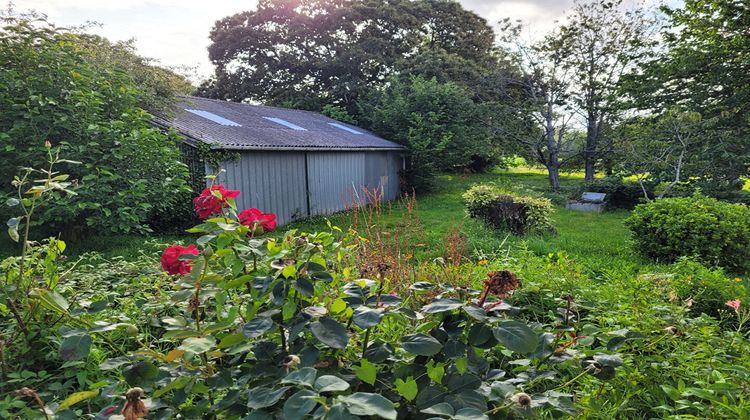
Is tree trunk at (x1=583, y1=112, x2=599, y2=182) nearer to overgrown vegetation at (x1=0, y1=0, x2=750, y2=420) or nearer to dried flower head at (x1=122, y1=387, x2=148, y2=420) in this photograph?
overgrown vegetation at (x1=0, y1=0, x2=750, y2=420)

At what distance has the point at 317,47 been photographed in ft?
78.3

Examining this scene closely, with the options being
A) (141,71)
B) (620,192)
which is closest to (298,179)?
(141,71)

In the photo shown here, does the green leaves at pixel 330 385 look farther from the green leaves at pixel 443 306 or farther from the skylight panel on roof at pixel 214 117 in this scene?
the skylight panel on roof at pixel 214 117

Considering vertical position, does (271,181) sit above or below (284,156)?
below

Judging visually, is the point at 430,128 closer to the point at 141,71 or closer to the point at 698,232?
the point at 141,71

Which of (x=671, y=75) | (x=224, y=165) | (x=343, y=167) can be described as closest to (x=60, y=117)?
(x=224, y=165)

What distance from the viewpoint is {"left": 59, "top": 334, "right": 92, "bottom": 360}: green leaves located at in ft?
3.58

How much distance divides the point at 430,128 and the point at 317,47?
11227 millimetres

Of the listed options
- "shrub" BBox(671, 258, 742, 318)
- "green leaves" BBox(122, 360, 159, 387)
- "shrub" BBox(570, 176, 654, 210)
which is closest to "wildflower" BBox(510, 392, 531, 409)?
"green leaves" BBox(122, 360, 159, 387)

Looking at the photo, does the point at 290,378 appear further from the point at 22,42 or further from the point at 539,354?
the point at 22,42

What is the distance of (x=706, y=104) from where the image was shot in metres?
12.5

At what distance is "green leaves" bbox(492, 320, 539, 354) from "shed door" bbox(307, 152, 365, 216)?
32.5 ft

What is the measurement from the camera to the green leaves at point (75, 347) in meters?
1.09

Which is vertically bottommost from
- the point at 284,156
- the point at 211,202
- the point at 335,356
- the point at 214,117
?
the point at 335,356
